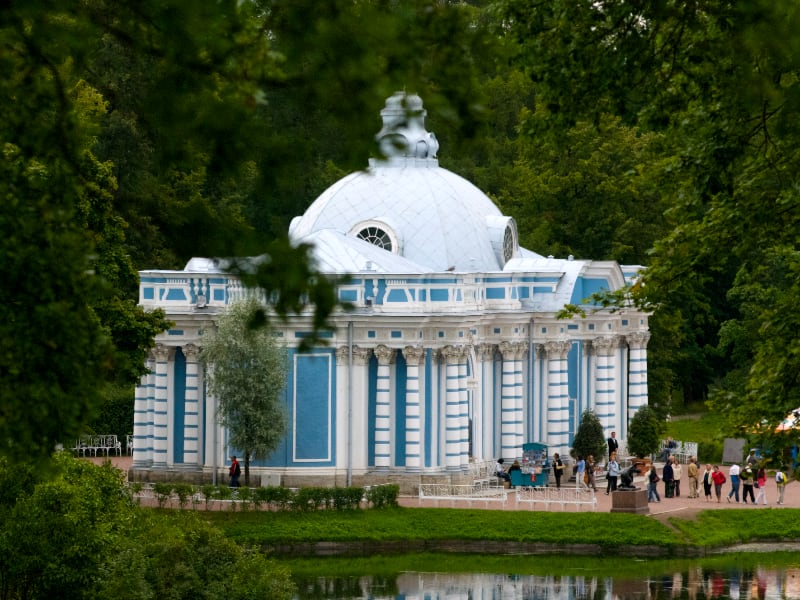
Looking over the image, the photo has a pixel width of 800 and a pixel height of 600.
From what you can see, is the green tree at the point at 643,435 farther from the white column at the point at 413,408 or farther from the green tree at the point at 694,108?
the green tree at the point at 694,108

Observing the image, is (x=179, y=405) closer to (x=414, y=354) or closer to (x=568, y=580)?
(x=414, y=354)

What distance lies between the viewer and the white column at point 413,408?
A: 134 ft

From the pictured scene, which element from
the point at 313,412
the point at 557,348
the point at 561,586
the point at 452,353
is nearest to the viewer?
the point at 561,586

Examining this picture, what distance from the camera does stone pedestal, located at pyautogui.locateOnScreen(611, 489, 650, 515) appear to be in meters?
38.2

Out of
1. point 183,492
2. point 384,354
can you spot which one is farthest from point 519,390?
point 183,492

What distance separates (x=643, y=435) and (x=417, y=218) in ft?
24.8

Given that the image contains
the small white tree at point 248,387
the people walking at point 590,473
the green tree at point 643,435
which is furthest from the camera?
the green tree at point 643,435

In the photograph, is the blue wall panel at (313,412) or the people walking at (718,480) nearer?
the blue wall panel at (313,412)

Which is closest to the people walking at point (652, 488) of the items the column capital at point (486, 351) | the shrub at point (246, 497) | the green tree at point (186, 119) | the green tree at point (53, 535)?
the column capital at point (486, 351)

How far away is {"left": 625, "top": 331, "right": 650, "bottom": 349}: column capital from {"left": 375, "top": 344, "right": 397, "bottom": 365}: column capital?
32.1 ft

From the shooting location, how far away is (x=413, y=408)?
41031 millimetres

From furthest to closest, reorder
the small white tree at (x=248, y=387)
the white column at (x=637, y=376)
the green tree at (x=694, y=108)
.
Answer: the white column at (x=637, y=376)
the small white tree at (x=248, y=387)
the green tree at (x=694, y=108)

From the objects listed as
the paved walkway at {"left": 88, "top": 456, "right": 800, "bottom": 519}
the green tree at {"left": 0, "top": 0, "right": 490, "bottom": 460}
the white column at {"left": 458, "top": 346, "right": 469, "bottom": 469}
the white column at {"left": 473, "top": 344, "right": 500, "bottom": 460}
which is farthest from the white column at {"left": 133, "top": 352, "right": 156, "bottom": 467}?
the green tree at {"left": 0, "top": 0, "right": 490, "bottom": 460}

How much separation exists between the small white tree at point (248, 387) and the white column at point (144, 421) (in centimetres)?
269
